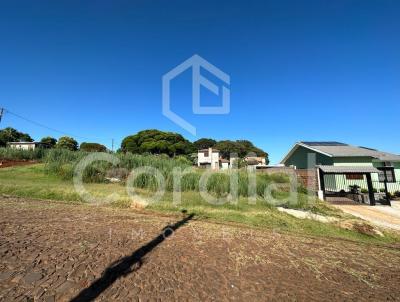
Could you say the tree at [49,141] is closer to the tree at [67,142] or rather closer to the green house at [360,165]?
the tree at [67,142]

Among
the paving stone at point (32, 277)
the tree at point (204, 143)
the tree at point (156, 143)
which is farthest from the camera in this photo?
the tree at point (204, 143)

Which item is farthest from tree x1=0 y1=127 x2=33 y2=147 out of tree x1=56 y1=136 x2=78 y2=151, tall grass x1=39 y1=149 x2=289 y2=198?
tall grass x1=39 y1=149 x2=289 y2=198

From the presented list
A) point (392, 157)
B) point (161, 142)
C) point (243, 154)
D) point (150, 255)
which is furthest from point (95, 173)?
point (243, 154)

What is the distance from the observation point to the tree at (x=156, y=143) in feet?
154

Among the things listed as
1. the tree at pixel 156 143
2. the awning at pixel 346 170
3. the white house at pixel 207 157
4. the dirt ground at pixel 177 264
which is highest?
the tree at pixel 156 143

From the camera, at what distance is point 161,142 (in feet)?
154

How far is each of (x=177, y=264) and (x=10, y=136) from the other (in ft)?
204

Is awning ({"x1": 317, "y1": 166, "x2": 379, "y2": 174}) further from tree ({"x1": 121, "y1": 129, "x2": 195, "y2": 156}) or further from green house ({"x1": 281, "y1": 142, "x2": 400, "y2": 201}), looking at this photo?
tree ({"x1": 121, "y1": 129, "x2": 195, "y2": 156})

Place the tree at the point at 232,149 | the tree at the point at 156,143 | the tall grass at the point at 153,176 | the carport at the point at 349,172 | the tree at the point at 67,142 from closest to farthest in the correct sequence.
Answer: the tall grass at the point at 153,176
the carport at the point at 349,172
the tree at the point at 156,143
the tree at the point at 67,142
the tree at the point at 232,149

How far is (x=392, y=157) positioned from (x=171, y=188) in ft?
51.4

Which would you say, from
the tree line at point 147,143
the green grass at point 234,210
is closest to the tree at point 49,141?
the tree line at point 147,143

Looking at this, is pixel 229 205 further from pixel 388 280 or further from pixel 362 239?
pixel 388 280

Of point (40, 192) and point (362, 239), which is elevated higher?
point (40, 192)

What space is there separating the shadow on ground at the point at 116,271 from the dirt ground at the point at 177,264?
12 mm
